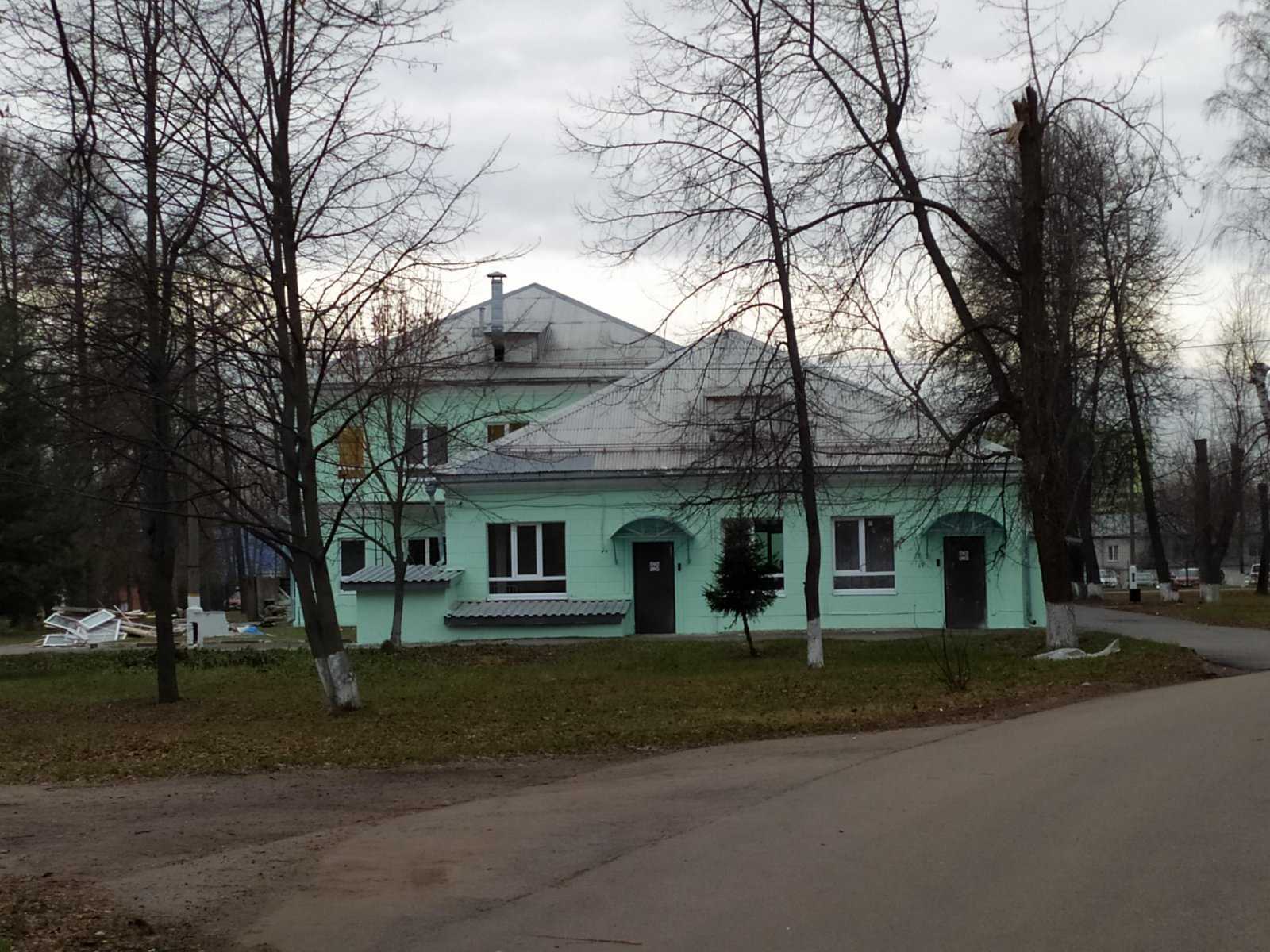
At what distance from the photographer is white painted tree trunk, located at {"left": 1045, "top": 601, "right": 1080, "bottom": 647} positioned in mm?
21625

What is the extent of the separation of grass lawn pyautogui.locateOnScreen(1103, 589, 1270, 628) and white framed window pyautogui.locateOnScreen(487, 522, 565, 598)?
1559 centimetres

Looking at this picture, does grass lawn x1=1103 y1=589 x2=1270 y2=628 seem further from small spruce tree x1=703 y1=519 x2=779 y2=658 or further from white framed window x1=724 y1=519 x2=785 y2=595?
small spruce tree x1=703 y1=519 x2=779 y2=658

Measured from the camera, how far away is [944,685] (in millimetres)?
17438

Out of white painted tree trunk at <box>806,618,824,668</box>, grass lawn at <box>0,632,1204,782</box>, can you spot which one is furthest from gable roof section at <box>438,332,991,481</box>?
grass lawn at <box>0,632,1204,782</box>

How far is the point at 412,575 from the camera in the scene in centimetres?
3127

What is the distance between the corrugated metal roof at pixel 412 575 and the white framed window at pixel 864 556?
8.96 metres

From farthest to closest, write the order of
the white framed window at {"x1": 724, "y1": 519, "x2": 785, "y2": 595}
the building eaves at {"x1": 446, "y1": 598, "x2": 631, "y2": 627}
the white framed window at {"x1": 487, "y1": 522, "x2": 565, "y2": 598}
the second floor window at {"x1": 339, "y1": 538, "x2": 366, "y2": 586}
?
the second floor window at {"x1": 339, "y1": 538, "x2": 366, "y2": 586}, the white framed window at {"x1": 487, "y1": 522, "x2": 565, "y2": 598}, the building eaves at {"x1": 446, "y1": 598, "x2": 631, "y2": 627}, the white framed window at {"x1": 724, "y1": 519, "x2": 785, "y2": 595}

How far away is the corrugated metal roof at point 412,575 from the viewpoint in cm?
3092

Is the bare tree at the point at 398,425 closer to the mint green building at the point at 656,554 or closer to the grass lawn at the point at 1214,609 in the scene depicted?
the mint green building at the point at 656,554

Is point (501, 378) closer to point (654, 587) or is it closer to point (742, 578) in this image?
point (654, 587)

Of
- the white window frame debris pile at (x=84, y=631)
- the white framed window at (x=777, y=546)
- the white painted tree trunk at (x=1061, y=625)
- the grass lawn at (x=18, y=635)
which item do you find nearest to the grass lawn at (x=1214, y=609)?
the white painted tree trunk at (x=1061, y=625)

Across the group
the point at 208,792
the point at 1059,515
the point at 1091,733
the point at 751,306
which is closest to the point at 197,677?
the point at 751,306

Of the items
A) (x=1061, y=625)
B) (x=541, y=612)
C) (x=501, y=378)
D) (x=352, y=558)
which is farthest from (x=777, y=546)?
(x=352, y=558)

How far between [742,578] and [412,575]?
10.2 meters
